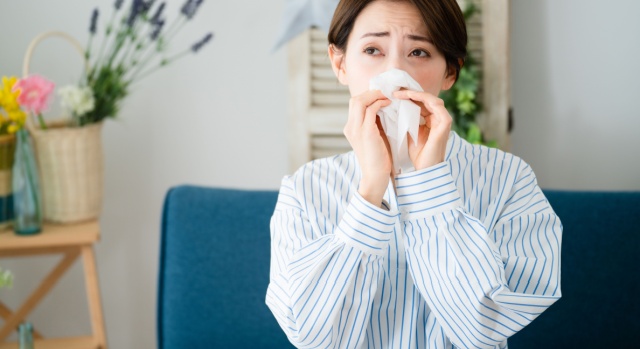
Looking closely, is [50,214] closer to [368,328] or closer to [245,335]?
[245,335]

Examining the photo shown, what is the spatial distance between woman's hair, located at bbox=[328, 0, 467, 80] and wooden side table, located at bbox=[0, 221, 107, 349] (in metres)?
0.97

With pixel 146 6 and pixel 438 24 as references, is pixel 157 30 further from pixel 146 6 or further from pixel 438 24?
pixel 438 24

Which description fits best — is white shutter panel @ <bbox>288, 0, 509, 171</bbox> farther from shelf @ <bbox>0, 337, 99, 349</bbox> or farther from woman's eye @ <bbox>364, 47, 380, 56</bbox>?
woman's eye @ <bbox>364, 47, 380, 56</bbox>

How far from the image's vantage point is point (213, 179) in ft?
7.81

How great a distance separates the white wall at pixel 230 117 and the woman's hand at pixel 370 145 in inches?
42.5

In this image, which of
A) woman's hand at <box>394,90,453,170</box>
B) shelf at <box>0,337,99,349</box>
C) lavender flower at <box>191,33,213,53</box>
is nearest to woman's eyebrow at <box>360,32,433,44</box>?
woman's hand at <box>394,90,453,170</box>

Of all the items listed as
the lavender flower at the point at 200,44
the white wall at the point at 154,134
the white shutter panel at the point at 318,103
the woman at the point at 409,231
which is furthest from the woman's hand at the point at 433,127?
the white wall at the point at 154,134

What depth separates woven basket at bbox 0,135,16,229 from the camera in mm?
1969

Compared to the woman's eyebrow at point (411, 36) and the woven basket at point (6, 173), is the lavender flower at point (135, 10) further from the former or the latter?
the woman's eyebrow at point (411, 36)

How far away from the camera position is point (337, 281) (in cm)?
117

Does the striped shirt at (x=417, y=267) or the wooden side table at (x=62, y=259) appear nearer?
the striped shirt at (x=417, y=267)

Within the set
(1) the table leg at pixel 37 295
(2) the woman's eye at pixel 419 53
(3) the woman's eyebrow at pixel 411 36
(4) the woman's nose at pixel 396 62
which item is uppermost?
(3) the woman's eyebrow at pixel 411 36

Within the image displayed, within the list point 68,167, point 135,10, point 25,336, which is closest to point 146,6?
point 135,10

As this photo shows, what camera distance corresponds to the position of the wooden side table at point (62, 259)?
77.9 inches
